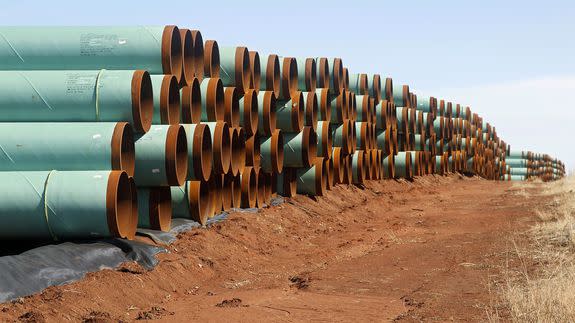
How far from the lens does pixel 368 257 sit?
10711 millimetres

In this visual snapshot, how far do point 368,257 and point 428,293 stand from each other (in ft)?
9.69

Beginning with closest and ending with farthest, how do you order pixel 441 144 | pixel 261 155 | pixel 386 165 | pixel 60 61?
pixel 60 61 < pixel 261 155 < pixel 386 165 < pixel 441 144

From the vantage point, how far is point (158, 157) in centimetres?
994

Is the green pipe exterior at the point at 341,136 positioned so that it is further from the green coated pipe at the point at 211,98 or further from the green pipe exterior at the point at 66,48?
the green pipe exterior at the point at 66,48

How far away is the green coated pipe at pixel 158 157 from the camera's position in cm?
995

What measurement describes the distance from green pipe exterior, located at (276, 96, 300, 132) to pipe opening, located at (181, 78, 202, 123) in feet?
15.7

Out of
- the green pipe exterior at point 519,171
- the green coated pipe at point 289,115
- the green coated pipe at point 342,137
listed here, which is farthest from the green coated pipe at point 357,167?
the green pipe exterior at point 519,171

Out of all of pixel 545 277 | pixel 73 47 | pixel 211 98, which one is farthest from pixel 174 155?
pixel 545 277

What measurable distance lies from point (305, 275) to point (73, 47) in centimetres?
459

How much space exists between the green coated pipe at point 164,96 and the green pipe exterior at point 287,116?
246 inches

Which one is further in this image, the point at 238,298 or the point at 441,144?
the point at 441,144

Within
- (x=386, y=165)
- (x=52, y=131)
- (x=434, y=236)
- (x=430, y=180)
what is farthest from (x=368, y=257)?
(x=430, y=180)

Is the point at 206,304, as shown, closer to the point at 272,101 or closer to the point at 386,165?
the point at 272,101

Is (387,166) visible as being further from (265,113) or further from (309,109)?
(265,113)
